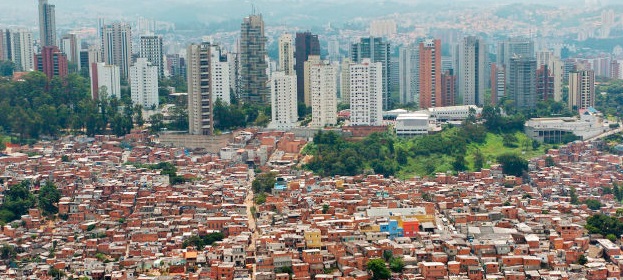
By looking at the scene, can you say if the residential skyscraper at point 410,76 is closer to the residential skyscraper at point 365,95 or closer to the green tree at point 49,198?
the residential skyscraper at point 365,95

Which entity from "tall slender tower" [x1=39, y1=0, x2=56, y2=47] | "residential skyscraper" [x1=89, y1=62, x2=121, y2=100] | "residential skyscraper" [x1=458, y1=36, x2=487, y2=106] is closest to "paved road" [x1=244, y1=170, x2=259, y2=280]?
"residential skyscraper" [x1=89, y1=62, x2=121, y2=100]

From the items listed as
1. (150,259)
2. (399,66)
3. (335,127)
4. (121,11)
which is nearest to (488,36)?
(121,11)

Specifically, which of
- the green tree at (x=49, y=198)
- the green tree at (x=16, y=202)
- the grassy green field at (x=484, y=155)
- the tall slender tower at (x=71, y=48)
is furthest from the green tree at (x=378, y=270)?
the tall slender tower at (x=71, y=48)

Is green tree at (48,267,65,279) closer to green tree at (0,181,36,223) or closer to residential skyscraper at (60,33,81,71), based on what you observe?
green tree at (0,181,36,223)

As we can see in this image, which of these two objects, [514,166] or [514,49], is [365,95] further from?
[514,49]

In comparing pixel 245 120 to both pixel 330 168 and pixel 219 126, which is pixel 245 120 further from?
pixel 330 168

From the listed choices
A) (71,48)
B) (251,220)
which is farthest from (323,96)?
(71,48)
